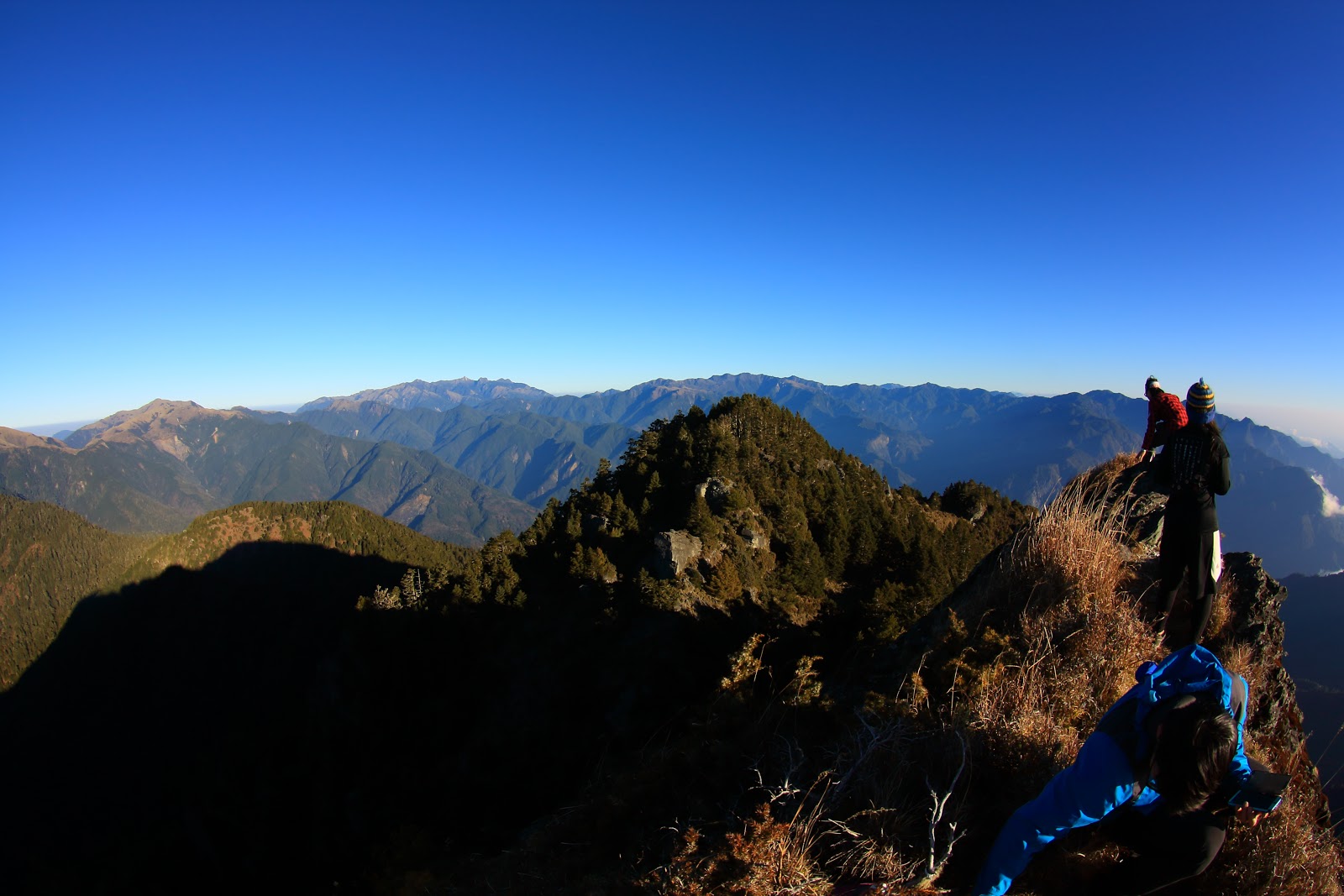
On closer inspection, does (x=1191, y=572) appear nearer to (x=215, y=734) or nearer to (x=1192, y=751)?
(x=1192, y=751)

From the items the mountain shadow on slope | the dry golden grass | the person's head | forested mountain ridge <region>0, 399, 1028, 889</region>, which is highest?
the person's head

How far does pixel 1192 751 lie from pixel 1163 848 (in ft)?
2.23

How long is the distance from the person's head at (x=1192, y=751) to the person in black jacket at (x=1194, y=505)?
319cm

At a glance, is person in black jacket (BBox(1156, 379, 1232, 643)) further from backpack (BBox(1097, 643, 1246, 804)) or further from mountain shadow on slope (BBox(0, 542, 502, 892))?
mountain shadow on slope (BBox(0, 542, 502, 892))

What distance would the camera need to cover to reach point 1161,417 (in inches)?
287

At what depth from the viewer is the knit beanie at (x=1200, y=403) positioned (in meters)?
6.04

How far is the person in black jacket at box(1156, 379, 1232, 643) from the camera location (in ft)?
18.5

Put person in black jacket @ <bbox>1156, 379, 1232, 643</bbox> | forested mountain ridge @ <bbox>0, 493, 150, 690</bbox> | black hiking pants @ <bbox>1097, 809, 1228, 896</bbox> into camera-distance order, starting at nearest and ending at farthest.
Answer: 1. black hiking pants @ <bbox>1097, 809, 1228, 896</bbox>
2. person in black jacket @ <bbox>1156, 379, 1232, 643</bbox>
3. forested mountain ridge @ <bbox>0, 493, 150, 690</bbox>

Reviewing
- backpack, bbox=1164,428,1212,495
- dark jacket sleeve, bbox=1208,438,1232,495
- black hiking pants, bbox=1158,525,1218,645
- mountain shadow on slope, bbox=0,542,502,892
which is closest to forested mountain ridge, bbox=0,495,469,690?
mountain shadow on slope, bbox=0,542,502,892

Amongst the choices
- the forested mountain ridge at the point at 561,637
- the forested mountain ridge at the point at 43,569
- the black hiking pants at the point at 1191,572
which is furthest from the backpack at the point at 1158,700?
the forested mountain ridge at the point at 43,569

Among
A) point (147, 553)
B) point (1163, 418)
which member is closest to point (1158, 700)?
point (1163, 418)

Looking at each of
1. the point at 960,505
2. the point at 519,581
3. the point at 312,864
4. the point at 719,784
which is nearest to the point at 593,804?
the point at 719,784

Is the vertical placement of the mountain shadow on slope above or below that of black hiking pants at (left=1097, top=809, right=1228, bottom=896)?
below

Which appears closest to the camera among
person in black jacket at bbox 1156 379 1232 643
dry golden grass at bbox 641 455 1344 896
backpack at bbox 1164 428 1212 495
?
dry golden grass at bbox 641 455 1344 896
